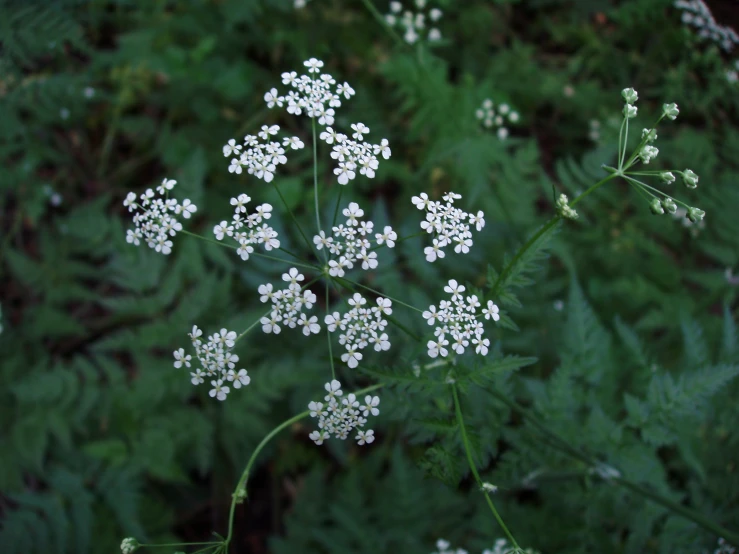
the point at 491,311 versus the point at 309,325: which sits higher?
the point at 491,311

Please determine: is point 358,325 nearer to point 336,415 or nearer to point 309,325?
point 309,325

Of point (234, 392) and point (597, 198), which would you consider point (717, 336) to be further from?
point (234, 392)

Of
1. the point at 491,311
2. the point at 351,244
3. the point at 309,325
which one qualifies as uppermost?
the point at 351,244

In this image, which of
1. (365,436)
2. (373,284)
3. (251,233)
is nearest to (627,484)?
(365,436)

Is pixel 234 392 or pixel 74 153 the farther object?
pixel 74 153

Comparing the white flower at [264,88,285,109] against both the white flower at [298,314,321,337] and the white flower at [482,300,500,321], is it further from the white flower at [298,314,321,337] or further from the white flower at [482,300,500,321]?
the white flower at [482,300,500,321]

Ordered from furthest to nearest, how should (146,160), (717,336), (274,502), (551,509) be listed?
(146,160), (274,502), (717,336), (551,509)

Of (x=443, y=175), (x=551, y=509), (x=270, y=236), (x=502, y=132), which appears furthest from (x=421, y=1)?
(x=551, y=509)

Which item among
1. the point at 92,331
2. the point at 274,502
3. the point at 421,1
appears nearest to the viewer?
the point at 421,1
